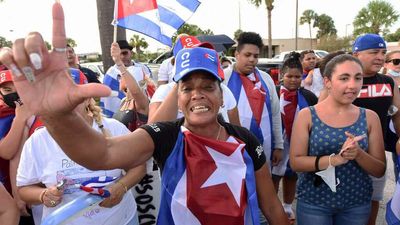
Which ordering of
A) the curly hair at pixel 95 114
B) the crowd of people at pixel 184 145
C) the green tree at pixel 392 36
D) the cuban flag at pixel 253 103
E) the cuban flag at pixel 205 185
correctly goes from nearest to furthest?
the crowd of people at pixel 184 145
the cuban flag at pixel 205 185
the curly hair at pixel 95 114
the cuban flag at pixel 253 103
the green tree at pixel 392 36

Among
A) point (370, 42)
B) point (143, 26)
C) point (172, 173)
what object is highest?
point (143, 26)

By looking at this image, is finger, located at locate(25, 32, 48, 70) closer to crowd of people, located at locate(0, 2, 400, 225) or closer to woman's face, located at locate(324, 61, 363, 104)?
crowd of people, located at locate(0, 2, 400, 225)

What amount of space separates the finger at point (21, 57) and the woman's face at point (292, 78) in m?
3.22

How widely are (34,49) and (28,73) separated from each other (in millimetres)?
90

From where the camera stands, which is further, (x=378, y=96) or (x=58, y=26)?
(x=378, y=96)

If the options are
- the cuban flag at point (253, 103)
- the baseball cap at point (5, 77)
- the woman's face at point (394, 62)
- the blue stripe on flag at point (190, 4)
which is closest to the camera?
the baseball cap at point (5, 77)

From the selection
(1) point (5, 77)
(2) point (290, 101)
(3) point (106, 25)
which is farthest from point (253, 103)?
(3) point (106, 25)

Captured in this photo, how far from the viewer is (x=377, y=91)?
3029 millimetres

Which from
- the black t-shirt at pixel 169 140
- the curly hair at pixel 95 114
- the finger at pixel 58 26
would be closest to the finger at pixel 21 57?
the finger at pixel 58 26

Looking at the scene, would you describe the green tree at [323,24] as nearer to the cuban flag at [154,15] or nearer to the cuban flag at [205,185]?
the cuban flag at [154,15]

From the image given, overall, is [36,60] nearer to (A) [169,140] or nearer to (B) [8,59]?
(B) [8,59]

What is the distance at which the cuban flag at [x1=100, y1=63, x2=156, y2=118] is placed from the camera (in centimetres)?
417

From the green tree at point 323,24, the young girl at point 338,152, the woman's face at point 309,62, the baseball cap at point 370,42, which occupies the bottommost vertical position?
the young girl at point 338,152

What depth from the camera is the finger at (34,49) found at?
108 centimetres
